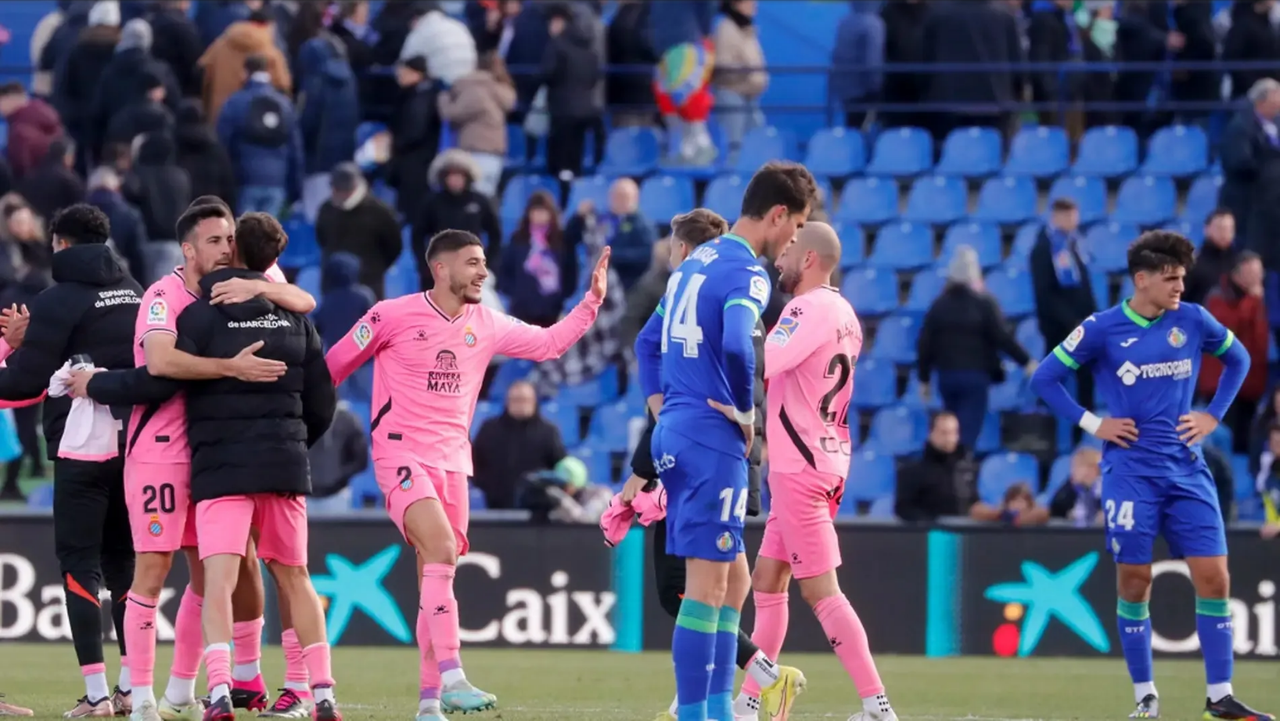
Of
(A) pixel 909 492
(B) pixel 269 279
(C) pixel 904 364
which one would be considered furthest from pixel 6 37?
(B) pixel 269 279

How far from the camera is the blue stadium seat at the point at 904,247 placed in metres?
18.9

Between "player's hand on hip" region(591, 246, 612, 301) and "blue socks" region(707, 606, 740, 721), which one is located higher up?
"player's hand on hip" region(591, 246, 612, 301)

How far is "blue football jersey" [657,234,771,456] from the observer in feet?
25.6

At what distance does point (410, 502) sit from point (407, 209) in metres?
10.6

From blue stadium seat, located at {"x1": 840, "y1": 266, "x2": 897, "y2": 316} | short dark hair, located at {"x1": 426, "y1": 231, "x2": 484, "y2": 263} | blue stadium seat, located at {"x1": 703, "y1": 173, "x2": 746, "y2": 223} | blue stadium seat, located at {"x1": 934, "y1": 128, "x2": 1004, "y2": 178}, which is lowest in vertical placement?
short dark hair, located at {"x1": 426, "y1": 231, "x2": 484, "y2": 263}

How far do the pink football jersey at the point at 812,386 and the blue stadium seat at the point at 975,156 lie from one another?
10998 mm

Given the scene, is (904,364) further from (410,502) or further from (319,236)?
(410,502)

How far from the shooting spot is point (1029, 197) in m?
19.2

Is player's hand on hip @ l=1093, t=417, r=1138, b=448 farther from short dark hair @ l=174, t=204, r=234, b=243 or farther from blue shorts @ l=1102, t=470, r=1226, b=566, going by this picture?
short dark hair @ l=174, t=204, r=234, b=243

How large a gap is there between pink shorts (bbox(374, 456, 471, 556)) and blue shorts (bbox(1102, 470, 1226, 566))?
3413mm

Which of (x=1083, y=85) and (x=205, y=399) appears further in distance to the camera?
Result: (x=1083, y=85)

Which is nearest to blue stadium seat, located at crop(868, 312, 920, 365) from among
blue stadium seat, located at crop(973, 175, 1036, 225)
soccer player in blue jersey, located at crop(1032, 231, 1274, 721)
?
blue stadium seat, located at crop(973, 175, 1036, 225)

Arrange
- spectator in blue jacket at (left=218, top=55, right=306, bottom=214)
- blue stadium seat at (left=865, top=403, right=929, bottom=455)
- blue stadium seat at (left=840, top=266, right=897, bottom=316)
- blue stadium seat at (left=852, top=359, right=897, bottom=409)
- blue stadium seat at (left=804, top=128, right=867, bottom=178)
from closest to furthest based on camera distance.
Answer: blue stadium seat at (left=865, top=403, right=929, bottom=455)
blue stadium seat at (left=852, top=359, right=897, bottom=409)
spectator in blue jacket at (left=218, top=55, right=306, bottom=214)
blue stadium seat at (left=840, top=266, right=897, bottom=316)
blue stadium seat at (left=804, top=128, right=867, bottom=178)

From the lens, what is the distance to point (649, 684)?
11578mm
